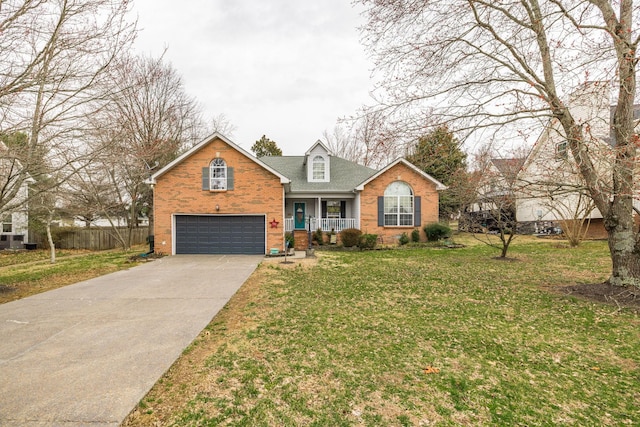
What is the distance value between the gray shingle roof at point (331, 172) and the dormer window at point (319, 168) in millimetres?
532

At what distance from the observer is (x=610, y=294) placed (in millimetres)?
6836

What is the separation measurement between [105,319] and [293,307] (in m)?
3.45

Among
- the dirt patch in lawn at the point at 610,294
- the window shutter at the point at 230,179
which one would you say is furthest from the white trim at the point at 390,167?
the dirt patch in lawn at the point at 610,294

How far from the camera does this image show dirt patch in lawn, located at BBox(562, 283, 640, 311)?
21.2ft

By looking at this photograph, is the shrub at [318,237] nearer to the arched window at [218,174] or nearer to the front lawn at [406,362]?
the arched window at [218,174]

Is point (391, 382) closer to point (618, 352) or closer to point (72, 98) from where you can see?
point (618, 352)

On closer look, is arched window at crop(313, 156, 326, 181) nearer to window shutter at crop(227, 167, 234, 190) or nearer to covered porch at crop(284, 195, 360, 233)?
covered porch at crop(284, 195, 360, 233)

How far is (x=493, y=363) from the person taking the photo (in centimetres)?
400

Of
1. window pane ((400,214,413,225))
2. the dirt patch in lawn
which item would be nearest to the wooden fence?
window pane ((400,214,413,225))

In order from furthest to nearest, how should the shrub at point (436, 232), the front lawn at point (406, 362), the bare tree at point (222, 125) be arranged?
the bare tree at point (222, 125)
the shrub at point (436, 232)
the front lawn at point (406, 362)

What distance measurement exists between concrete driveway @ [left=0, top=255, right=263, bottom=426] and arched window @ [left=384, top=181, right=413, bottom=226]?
11.2 metres

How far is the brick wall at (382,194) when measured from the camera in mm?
17906

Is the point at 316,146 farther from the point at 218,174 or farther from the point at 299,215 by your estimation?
the point at 218,174

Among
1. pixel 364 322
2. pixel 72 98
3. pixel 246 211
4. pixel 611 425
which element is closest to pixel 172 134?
pixel 246 211
